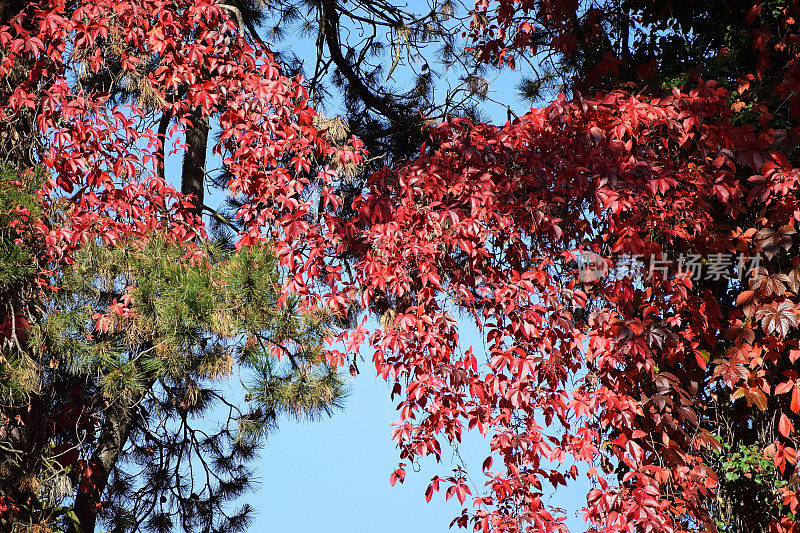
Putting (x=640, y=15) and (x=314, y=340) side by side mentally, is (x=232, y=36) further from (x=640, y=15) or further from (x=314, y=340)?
(x=640, y=15)

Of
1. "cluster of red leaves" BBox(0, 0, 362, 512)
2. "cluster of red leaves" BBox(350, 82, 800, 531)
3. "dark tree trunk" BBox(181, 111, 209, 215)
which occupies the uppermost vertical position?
"dark tree trunk" BBox(181, 111, 209, 215)

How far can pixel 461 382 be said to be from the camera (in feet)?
8.62

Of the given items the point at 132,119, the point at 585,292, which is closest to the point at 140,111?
the point at 132,119

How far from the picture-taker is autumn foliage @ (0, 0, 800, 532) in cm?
265

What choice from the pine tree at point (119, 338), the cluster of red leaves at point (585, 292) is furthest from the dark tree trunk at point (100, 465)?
the cluster of red leaves at point (585, 292)

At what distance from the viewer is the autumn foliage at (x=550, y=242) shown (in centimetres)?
265

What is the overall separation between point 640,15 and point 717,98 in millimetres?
1428

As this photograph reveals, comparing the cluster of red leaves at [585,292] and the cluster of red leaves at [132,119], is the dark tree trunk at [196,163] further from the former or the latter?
the cluster of red leaves at [585,292]

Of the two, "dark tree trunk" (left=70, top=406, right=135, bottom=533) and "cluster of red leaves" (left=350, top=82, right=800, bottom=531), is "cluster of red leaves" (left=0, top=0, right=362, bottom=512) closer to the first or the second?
"dark tree trunk" (left=70, top=406, right=135, bottom=533)

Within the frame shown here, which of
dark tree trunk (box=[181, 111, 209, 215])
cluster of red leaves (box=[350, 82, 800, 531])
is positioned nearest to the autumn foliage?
cluster of red leaves (box=[350, 82, 800, 531])

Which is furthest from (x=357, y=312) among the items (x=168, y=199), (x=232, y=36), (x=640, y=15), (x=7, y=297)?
(x=640, y=15)

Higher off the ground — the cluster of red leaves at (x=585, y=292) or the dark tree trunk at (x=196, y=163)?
the dark tree trunk at (x=196, y=163)

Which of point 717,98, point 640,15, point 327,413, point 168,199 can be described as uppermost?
point 640,15

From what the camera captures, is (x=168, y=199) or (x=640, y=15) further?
(x=640, y=15)
